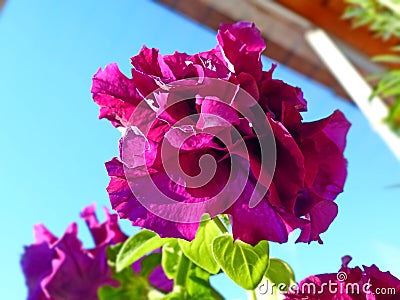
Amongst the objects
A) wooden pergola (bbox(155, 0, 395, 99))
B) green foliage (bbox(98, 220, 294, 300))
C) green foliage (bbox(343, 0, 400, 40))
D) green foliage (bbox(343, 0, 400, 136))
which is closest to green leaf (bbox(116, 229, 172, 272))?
green foliage (bbox(98, 220, 294, 300))

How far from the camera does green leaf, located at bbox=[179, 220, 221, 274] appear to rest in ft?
0.70

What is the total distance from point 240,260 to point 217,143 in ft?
0.14

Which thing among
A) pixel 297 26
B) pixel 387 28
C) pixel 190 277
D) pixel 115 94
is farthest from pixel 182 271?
pixel 297 26

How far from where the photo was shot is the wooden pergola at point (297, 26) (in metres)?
1.83

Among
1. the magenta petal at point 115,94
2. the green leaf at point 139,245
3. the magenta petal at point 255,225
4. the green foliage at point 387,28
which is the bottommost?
the magenta petal at point 255,225

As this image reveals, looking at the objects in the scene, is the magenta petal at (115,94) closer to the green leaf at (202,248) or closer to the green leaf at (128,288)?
the green leaf at (202,248)

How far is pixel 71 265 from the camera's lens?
0.33 m

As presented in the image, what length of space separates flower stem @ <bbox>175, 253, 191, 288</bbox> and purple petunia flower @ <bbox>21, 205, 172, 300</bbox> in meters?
0.08

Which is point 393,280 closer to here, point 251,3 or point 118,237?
point 118,237

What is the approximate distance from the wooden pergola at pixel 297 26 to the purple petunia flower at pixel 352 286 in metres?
1.68

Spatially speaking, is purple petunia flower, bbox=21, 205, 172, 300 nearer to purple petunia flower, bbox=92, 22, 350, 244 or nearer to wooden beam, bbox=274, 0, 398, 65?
purple petunia flower, bbox=92, 22, 350, 244

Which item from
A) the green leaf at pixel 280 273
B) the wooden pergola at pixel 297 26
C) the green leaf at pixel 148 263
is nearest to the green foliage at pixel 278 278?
the green leaf at pixel 280 273

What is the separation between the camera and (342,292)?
185mm

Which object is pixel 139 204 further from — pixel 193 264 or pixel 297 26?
pixel 297 26
